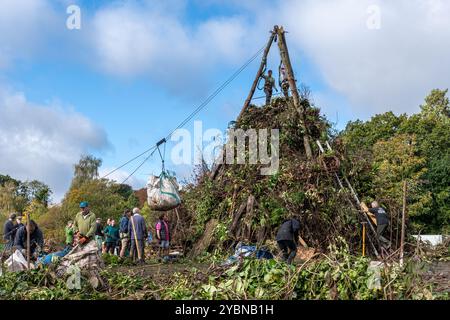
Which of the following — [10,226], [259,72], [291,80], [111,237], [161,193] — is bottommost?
[111,237]

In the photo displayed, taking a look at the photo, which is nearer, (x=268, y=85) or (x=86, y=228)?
(x=86, y=228)

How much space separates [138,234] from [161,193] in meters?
2.35

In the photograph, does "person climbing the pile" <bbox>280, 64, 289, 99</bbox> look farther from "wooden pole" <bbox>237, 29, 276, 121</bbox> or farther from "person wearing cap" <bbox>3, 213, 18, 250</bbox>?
"person wearing cap" <bbox>3, 213, 18, 250</bbox>

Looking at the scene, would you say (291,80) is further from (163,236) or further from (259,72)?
(163,236)

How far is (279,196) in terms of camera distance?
16.1 metres

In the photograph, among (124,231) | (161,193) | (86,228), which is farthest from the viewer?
(124,231)

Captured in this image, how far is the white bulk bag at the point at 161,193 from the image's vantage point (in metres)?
14.0

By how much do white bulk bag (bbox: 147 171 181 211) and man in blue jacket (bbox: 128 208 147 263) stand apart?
75.9 inches

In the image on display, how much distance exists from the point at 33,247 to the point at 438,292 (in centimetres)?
807

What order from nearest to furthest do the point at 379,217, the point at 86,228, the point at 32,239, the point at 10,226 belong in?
the point at 86,228 → the point at 32,239 → the point at 10,226 → the point at 379,217

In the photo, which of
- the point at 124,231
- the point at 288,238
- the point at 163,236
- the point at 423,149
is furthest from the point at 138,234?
the point at 423,149

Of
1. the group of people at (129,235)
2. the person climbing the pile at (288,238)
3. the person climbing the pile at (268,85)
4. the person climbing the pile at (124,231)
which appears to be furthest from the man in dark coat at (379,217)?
the person climbing the pile at (124,231)
